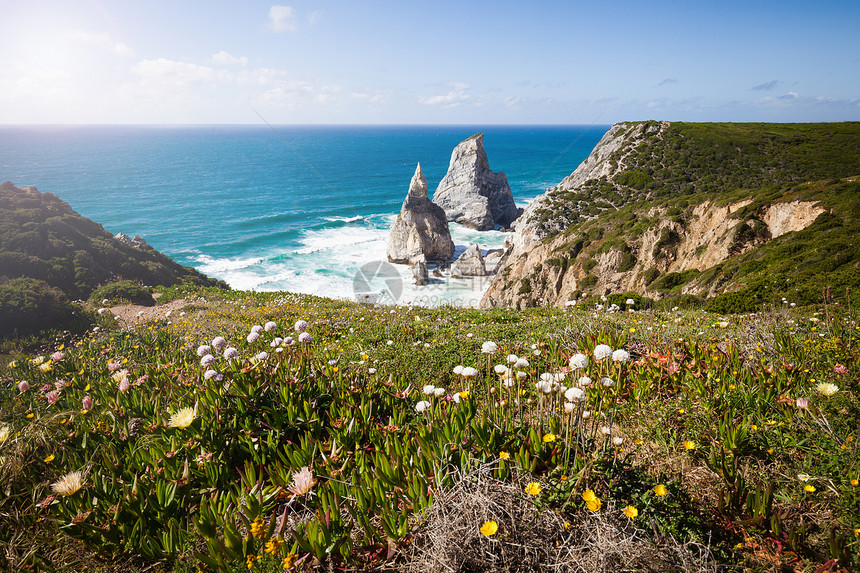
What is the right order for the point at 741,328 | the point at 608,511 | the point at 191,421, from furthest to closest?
the point at 741,328, the point at 191,421, the point at 608,511

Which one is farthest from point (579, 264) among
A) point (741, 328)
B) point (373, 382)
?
point (373, 382)

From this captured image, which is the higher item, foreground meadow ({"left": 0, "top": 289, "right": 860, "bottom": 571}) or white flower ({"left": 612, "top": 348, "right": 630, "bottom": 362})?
white flower ({"left": 612, "top": 348, "right": 630, "bottom": 362})

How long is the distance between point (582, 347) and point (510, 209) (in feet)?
220

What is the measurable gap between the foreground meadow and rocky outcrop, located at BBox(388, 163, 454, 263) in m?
43.8

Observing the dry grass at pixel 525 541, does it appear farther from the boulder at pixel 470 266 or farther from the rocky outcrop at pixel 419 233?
the rocky outcrop at pixel 419 233

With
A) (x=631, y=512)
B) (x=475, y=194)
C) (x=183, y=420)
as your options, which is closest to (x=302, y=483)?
(x=183, y=420)

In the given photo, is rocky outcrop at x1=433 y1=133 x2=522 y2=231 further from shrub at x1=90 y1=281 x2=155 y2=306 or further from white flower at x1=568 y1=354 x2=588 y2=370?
white flower at x1=568 y1=354 x2=588 y2=370

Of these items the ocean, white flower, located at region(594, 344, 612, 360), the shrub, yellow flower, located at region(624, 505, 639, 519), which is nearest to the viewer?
yellow flower, located at region(624, 505, 639, 519)

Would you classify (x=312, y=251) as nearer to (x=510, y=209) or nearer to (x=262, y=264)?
(x=262, y=264)

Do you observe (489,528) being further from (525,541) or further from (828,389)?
(828,389)

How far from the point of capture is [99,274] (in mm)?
19344

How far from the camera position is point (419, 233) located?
159ft

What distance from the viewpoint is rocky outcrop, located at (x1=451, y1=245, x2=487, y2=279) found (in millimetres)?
43406

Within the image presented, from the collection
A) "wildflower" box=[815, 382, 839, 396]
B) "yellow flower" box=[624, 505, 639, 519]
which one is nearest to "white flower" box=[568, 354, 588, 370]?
"yellow flower" box=[624, 505, 639, 519]
